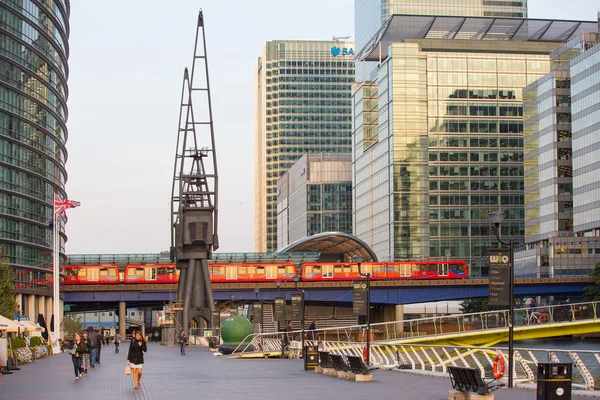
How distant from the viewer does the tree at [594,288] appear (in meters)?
106

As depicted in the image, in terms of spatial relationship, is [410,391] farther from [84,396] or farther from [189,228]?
[189,228]

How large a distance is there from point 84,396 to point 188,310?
59069mm

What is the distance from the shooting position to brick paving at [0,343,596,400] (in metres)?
27.9

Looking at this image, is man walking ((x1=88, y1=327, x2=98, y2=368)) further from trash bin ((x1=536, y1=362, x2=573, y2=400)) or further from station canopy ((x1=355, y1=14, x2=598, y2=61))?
station canopy ((x1=355, y1=14, x2=598, y2=61))

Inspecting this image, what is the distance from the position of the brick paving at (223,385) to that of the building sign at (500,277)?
2658 millimetres

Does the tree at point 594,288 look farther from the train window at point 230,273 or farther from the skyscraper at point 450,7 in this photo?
the skyscraper at point 450,7

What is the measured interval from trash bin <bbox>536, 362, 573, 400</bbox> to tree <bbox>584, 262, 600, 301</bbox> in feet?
281

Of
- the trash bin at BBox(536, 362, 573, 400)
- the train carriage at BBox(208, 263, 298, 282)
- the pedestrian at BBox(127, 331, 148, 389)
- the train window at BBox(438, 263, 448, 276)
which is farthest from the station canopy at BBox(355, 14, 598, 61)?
the trash bin at BBox(536, 362, 573, 400)

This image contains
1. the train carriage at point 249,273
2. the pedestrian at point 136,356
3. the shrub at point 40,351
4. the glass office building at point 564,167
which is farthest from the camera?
the glass office building at point 564,167

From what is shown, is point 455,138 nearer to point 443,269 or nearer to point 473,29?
point 473,29

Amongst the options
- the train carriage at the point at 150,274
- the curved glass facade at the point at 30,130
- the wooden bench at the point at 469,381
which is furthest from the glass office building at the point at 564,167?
the wooden bench at the point at 469,381

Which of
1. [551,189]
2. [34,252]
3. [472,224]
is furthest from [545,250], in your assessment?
[34,252]

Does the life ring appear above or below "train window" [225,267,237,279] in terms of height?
below

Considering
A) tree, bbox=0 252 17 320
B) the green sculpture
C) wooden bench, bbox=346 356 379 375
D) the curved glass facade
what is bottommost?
the green sculpture
